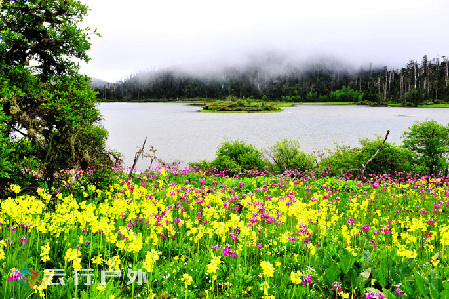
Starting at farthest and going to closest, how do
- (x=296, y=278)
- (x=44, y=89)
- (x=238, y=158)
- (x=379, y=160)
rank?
(x=238, y=158) → (x=379, y=160) → (x=44, y=89) → (x=296, y=278)

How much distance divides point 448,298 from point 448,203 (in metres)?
8.18

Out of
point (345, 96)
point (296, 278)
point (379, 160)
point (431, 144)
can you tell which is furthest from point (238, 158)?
point (345, 96)

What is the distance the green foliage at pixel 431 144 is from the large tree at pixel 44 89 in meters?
16.3

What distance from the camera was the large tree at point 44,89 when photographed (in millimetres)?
7508

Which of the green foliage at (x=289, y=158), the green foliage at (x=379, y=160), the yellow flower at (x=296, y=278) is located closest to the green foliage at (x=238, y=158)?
the green foliage at (x=289, y=158)

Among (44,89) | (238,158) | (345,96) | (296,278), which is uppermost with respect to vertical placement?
(345,96)

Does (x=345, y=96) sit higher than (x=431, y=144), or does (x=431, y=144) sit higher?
(x=345, y=96)

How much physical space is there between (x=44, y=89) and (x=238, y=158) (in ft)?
34.4

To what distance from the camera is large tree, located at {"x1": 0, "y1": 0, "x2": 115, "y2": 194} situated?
24.6 ft

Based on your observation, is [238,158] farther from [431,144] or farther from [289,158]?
[431,144]

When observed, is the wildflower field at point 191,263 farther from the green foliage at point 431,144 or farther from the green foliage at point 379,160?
the green foliage at point 431,144

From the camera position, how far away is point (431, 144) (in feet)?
51.3

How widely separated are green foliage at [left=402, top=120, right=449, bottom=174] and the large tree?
16294 mm

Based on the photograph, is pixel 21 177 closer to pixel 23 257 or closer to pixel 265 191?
pixel 23 257
